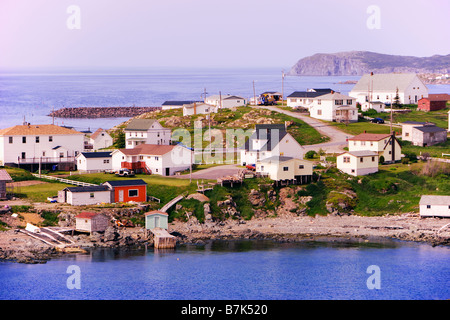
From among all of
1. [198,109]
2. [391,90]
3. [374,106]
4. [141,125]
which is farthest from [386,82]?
[141,125]

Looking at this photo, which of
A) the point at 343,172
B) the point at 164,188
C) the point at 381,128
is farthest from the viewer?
the point at 381,128

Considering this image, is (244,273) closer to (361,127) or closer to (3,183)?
(3,183)

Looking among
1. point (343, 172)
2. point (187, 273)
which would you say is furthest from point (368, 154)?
point (187, 273)

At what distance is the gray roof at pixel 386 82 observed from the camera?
10519 centimetres

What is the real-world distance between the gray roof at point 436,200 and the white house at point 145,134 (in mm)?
29788

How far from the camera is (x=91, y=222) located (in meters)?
52.6

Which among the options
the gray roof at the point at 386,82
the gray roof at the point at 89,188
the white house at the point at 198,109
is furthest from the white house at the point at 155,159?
the gray roof at the point at 386,82

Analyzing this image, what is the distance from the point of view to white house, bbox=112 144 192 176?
213 feet

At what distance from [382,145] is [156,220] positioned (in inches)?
987

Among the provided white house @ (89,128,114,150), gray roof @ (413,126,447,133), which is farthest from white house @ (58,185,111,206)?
gray roof @ (413,126,447,133)
